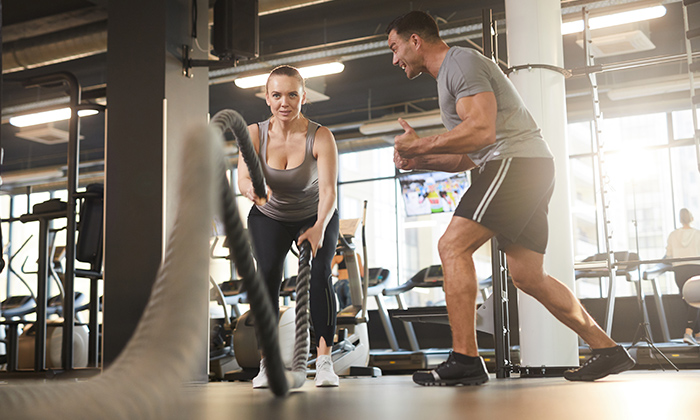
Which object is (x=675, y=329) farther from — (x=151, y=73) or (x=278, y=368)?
(x=278, y=368)

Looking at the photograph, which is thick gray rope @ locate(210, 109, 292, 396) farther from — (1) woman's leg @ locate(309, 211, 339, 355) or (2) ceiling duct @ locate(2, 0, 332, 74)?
(2) ceiling duct @ locate(2, 0, 332, 74)

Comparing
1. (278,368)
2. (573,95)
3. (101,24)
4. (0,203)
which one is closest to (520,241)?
(278,368)

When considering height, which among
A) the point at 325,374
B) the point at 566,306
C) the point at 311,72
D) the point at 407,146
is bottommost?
the point at 325,374

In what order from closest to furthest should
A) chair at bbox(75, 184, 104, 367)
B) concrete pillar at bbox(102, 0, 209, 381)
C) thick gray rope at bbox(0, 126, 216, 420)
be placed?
thick gray rope at bbox(0, 126, 216, 420)
concrete pillar at bbox(102, 0, 209, 381)
chair at bbox(75, 184, 104, 367)

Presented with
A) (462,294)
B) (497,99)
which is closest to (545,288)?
(462,294)

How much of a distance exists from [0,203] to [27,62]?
7.78m

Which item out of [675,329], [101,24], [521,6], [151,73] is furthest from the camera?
[675,329]

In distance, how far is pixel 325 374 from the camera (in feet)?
9.70

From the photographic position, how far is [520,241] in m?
2.71

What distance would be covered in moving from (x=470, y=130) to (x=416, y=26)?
51 centimetres

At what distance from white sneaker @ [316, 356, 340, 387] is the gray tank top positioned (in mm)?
601

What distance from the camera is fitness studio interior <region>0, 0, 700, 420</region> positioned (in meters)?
1.49

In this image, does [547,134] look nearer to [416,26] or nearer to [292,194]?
[416,26]

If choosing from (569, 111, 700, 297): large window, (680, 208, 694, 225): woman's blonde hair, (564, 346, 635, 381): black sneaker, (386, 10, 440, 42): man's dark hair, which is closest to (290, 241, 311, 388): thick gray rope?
(386, 10, 440, 42): man's dark hair
